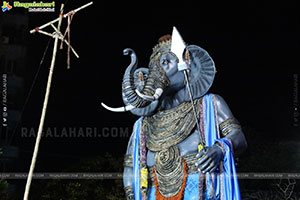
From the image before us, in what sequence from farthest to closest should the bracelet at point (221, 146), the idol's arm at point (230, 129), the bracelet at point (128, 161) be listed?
the bracelet at point (128, 161), the idol's arm at point (230, 129), the bracelet at point (221, 146)

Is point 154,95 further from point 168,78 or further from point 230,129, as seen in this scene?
point 230,129

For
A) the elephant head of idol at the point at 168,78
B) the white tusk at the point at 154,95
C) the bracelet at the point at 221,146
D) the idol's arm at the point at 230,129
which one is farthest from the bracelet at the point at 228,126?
the white tusk at the point at 154,95

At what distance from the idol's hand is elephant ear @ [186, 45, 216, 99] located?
1.91ft

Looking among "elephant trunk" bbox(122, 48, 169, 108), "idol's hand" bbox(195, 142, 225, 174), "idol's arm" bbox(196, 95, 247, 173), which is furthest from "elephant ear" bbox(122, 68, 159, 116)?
"idol's hand" bbox(195, 142, 225, 174)

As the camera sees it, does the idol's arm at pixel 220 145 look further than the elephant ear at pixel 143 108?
No

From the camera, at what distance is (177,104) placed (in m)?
4.10

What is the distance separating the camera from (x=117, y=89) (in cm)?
894

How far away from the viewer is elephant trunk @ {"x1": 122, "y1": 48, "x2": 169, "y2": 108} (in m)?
3.86

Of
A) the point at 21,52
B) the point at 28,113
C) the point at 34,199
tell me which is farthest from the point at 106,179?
the point at 21,52

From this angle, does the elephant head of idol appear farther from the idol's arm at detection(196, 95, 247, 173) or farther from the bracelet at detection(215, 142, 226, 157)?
the bracelet at detection(215, 142, 226, 157)

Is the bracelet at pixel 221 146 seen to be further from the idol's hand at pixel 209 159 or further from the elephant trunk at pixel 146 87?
the elephant trunk at pixel 146 87

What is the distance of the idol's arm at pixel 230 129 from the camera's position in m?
3.82

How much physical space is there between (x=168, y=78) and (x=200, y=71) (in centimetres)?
28

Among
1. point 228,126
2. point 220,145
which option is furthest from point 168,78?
point 220,145
